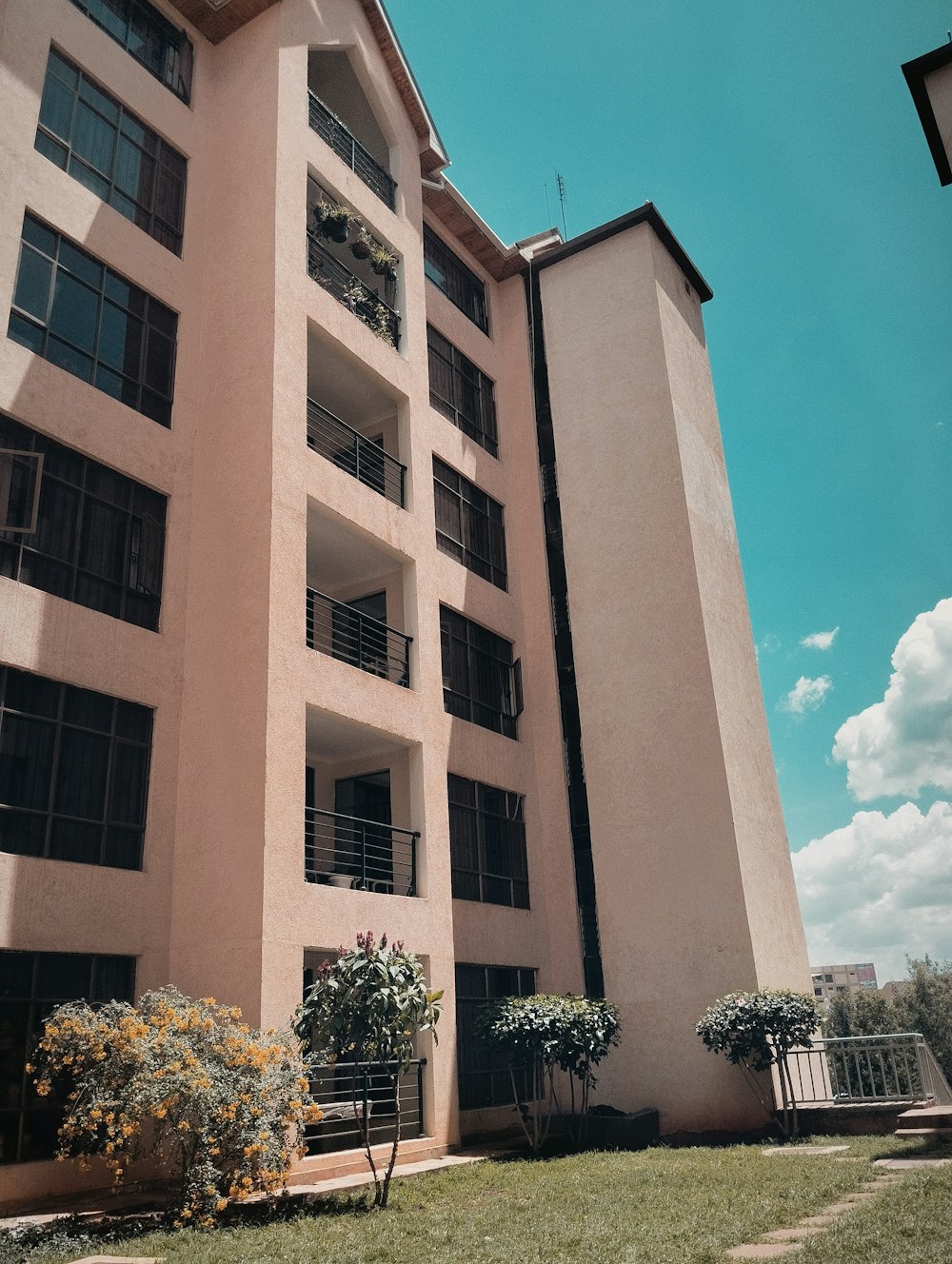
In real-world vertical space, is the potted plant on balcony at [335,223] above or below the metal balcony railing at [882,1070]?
above

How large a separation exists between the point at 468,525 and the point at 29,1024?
12.9 m

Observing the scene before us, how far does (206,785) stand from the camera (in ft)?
44.6

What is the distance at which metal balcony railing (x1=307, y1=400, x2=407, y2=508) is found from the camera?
18.6 metres

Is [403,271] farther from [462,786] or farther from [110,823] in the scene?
[110,823]

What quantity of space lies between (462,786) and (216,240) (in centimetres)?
1034

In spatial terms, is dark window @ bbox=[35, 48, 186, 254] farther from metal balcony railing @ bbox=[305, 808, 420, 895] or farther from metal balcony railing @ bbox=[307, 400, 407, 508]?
→ metal balcony railing @ bbox=[305, 808, 420, 895]

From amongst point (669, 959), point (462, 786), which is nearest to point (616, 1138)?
point (669, 959)

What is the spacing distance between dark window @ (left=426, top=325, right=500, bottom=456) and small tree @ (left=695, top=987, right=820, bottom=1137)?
1264 cm

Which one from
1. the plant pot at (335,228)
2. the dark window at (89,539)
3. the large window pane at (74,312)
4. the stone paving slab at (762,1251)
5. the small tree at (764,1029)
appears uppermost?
the plant pot at (335,228)

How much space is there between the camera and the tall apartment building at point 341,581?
42.2ft

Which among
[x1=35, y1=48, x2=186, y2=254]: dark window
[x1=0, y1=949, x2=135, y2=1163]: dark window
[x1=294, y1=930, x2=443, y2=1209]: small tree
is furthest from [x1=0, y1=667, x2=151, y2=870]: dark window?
[x1=35, y1=48, x2=186, y2=254]: dark window

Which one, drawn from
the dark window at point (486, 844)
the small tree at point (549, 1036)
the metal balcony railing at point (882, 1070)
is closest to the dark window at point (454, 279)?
the dark window at point (486, 844)

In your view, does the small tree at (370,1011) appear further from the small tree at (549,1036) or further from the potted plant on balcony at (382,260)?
the potted plant on balcony at (382,260)

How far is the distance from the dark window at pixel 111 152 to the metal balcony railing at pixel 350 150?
3.45 metres
